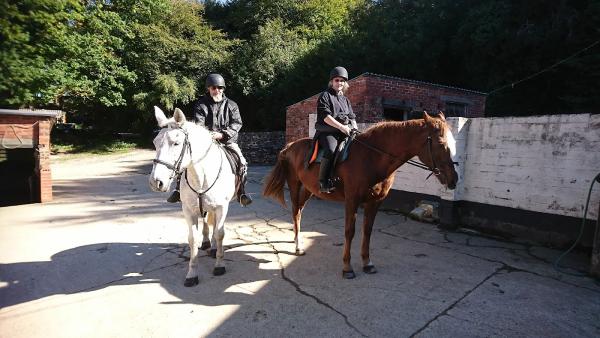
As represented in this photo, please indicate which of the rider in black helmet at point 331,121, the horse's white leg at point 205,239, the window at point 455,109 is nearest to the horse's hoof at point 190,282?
the horse's white leg at point 205,239

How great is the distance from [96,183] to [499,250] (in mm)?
11707

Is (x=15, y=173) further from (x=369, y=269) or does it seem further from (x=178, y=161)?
(x=369, y=269)

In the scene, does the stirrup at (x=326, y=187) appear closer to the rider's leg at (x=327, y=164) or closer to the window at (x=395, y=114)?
the rider's leg at (x=327, y=164)

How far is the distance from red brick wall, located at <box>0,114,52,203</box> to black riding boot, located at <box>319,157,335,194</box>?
23.6ft

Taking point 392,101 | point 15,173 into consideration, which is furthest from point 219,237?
point 15,173

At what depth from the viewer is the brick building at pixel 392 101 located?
10.3 meters

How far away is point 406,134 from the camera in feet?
11.6

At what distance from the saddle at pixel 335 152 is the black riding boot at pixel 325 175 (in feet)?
0.27

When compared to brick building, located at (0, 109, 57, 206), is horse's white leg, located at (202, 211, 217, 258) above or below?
below

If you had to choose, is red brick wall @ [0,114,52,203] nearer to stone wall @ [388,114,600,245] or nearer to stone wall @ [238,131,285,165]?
stone wall @ [388,114,600,245]

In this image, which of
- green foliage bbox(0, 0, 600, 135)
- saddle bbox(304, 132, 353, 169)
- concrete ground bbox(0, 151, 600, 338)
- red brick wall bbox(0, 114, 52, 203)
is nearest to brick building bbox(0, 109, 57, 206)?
red brick wall bbox(0, 114, 52, 203)

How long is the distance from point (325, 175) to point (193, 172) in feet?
5.34

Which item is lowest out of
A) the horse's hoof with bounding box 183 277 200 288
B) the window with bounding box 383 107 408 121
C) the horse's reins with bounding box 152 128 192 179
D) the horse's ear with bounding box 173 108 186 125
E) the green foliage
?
the horse's hoof with bounding box 183 277 200 288

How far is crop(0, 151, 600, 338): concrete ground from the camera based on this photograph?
2.79 metres
